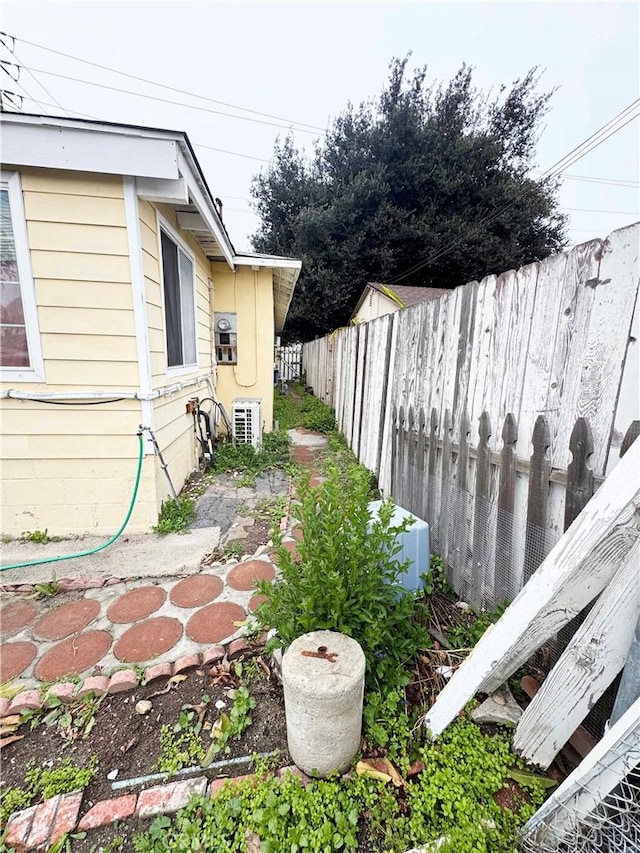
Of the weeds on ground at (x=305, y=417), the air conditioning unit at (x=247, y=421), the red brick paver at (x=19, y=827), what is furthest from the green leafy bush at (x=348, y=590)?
the weeds on ground at (x=305, y=417)

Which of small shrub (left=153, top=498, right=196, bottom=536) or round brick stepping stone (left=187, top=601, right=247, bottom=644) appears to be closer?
round brick stepping stone (left=187, top=601, right=247, bottom=644)

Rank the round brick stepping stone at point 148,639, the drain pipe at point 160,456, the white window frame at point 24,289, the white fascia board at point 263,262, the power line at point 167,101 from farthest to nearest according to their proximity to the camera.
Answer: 1. the power line at point 167,101
2. the white fascia board at point 263,262
3. the drain pipe at point 160,456
4. the white window frame at point 24,289
5. the round brick stepping stone at point 148,639

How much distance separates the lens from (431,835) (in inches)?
42.6

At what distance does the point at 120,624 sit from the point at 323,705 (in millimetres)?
1439

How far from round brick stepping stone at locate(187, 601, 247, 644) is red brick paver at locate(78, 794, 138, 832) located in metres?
0.70

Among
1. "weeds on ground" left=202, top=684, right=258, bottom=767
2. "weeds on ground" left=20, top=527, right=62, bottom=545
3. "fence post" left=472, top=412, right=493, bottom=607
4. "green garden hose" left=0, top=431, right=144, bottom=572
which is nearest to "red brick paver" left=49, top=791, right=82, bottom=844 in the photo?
"weeds on ground" left=202, top=684, right=258, bottom=767

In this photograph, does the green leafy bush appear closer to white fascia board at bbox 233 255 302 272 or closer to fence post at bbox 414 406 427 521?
fence post at bbox 414 406 427 521

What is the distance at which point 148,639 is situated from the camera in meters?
1.93

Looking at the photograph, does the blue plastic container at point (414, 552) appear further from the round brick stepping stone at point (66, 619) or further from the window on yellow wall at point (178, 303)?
the window on yellow wall at point (178, 303)

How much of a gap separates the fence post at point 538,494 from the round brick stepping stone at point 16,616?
8.75 ft

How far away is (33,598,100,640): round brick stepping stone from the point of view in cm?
198

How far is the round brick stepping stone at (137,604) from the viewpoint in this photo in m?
2.10

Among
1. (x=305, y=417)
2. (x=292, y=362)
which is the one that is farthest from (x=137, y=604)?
(x=292, y=362)

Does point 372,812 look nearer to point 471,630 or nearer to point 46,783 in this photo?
point 471,630
